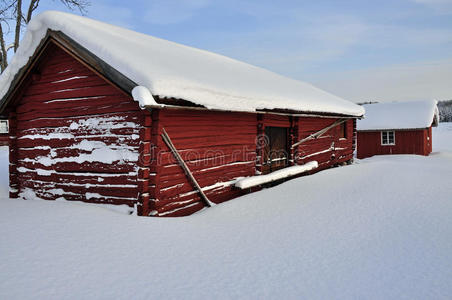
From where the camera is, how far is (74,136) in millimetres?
6434

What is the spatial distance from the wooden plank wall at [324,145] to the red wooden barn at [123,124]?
2.40 meters

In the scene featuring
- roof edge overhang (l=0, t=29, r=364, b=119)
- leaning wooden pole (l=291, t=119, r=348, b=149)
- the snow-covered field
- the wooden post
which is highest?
roof edge overhang (l=0, t=29, r=364, b=119)

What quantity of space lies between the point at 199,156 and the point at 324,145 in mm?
7130

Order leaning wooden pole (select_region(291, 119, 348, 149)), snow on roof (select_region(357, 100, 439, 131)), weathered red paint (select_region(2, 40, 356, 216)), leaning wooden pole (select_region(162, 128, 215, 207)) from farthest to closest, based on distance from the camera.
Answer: snow on roof (select_region(357, 100, 439, 131)) → leaning wooden pole (select_region(291, 119, 348, 149)) → leaning wooden pole (select_region(162, 128, 215, 207)) → weathered red paint (select_region(2, 40, 356, 216))

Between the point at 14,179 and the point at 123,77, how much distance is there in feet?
14.6

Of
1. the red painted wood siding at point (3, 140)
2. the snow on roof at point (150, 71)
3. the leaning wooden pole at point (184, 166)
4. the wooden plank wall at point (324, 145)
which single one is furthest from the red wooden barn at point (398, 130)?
the red painted wood siding at point (3, 140)

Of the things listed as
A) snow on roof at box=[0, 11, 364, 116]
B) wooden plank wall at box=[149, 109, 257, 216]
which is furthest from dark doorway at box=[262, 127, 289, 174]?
snow on roof at box=[0, 11, 364, 116]

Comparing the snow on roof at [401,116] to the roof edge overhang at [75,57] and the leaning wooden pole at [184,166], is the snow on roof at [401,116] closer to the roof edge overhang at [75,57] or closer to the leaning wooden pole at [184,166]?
the leaning wooden pole at [184,166]

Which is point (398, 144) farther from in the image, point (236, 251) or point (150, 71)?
point (236, 251)

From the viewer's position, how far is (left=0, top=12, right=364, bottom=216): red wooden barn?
5.50 metres

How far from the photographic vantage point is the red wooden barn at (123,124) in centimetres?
550

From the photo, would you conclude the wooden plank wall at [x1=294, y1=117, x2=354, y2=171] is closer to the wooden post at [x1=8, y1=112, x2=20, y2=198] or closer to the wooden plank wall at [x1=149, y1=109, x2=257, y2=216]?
the wooden plank wall at [x1=149, y1=109, x2=257, y2=216]

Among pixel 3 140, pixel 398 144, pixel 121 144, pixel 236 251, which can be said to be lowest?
pixel 236 251

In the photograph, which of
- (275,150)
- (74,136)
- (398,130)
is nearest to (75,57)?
(74,136)
